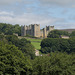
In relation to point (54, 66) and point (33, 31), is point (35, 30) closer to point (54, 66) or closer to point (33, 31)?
point (33, 31)

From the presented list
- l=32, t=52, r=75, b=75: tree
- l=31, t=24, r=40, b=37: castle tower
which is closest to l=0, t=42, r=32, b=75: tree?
l=32, t=52, r=75, b=75: tree

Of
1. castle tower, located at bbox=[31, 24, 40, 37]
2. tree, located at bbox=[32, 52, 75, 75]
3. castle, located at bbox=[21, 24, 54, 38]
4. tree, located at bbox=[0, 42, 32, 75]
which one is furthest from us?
castle, located at bbox=[21, 24, 54, 38]

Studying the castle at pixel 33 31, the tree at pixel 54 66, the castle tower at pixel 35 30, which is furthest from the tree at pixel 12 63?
the castle at pixel 33 31

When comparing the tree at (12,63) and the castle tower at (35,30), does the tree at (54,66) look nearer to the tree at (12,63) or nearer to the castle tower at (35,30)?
the tree at (12,63)

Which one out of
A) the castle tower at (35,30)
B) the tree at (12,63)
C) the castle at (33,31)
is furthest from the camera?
the castle at (33,31)

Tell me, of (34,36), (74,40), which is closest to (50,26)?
(34,36)

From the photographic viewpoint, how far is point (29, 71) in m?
27.8

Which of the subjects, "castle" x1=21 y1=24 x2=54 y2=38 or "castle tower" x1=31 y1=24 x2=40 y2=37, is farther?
"castle" x1=21 y1=24 x2=54 y2=38

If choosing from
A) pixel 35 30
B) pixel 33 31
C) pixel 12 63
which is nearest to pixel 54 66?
pixel 12 63

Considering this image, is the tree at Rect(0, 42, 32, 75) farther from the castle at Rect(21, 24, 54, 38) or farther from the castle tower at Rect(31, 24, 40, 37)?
the castle at Rect(21, 24, 54, 38)

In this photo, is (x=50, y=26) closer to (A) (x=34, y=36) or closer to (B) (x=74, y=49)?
(A) (x=34, y=36)

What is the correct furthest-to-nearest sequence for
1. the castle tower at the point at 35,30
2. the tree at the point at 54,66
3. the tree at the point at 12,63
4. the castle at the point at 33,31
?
the castle at the point at 33,31, the castle tower at the point at 35,30, the tree at the point at 54,66, the tree at the point at 12,63

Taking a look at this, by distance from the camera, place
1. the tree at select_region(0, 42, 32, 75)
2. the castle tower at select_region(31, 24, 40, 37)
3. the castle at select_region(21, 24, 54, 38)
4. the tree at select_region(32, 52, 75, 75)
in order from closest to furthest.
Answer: the tree at select_region(0, 42, 32, 75) → the tree at select_region(32, 52, 75, 75) → the castle tower at select_region(31, 24, 40, 37) → the castle at select_region(21, 24, 54, 38)

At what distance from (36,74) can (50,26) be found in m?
110
